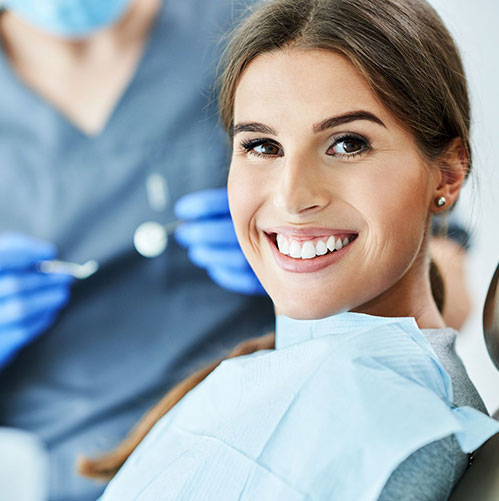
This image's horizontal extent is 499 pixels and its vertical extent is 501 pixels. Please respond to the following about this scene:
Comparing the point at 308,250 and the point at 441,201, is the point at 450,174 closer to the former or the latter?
the point at 441,201

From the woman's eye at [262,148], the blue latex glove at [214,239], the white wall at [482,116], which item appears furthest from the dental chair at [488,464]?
the blue latex glove at [214,239]

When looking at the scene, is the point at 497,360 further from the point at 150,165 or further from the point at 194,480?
the point at 150,165

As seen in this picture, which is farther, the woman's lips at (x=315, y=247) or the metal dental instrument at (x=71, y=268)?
the metal dental instrument at (x=71, y=268)

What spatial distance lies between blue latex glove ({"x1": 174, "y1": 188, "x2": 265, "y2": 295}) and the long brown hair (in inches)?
20.6

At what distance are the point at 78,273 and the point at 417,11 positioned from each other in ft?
2.54

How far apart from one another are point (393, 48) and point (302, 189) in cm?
15

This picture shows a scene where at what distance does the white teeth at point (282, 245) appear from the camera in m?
0.66

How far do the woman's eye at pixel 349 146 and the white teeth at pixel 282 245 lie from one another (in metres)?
0.10

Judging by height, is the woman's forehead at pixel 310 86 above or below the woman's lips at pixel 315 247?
above

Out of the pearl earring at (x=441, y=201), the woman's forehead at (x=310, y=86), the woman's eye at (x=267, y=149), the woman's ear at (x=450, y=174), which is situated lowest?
the pearl earring at (x=441, y=201)

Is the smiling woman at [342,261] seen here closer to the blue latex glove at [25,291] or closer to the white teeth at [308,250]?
the white teeth at [308,250]

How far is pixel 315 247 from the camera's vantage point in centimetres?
64

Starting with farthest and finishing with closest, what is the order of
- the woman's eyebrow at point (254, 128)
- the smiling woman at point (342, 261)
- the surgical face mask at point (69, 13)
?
the surgical face mask at point (69, 13), the woman's eyebrow at point (254, 128), the smiling woman at point (342, 261)

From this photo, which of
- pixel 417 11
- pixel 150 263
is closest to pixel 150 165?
pixel 150 263
